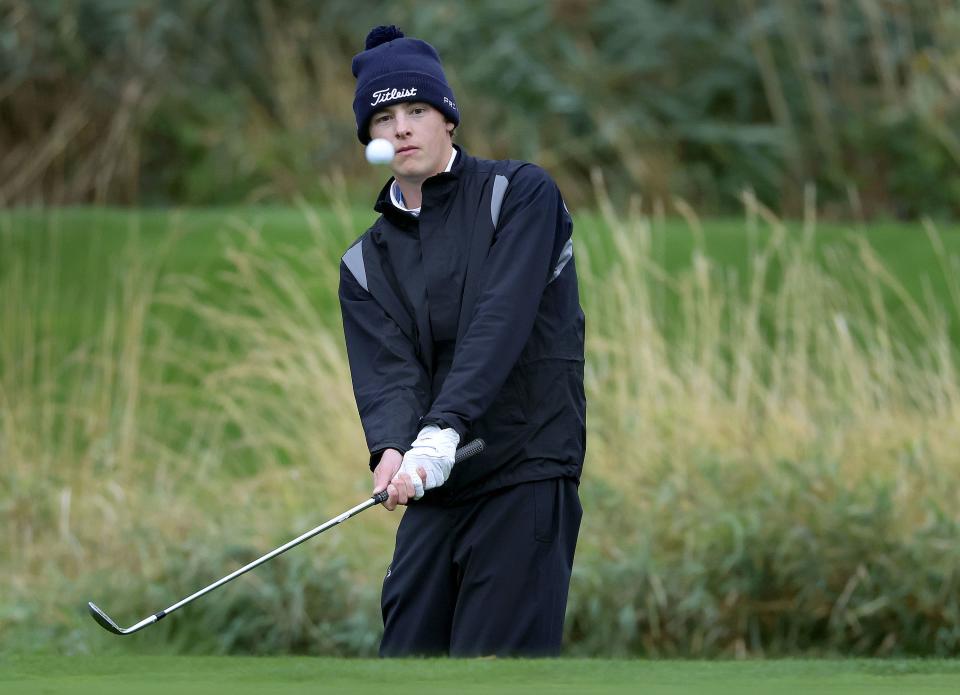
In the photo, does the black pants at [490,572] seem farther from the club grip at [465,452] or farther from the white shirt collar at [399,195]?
the white shirt collar at [399,195]

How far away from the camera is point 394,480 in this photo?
372 centimetres

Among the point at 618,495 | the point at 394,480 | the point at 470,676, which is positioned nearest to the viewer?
the point at 470,676

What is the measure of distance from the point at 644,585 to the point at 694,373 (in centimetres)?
133

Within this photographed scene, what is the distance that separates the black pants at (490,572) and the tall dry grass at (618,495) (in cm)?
195

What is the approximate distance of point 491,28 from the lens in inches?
520

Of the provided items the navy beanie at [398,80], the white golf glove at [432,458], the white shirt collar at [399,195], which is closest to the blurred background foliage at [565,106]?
the navy beanie at [398,80]

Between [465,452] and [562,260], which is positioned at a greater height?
[562,260]

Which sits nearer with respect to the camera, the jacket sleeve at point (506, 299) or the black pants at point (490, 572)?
the jacket sleeve at point (506, 299)

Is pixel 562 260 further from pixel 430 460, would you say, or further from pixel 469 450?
pixel 430 460

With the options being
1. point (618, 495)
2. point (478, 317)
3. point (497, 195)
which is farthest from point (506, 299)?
point (618, 495)

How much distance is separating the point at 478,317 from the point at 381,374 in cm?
33

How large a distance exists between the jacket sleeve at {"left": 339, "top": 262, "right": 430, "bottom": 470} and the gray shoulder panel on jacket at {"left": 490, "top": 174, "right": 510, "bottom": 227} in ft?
1.13

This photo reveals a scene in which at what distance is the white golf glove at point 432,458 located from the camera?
3719 millimetres

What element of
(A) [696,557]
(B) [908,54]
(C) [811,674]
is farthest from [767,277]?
(C) [811,674]
